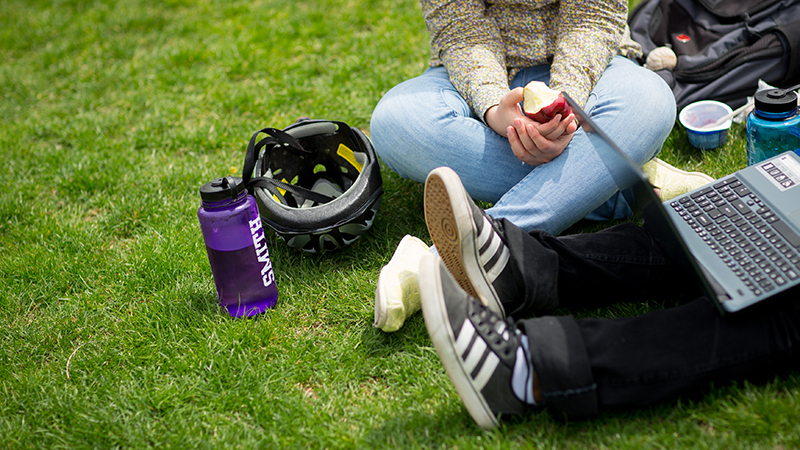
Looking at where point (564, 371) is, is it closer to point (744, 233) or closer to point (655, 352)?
point (655, 352)

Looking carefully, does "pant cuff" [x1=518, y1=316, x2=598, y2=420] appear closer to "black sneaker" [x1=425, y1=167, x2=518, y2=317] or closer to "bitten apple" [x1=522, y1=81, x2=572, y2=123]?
"black sneaker" [x1=425, y1=167, x2=518, y2=317]

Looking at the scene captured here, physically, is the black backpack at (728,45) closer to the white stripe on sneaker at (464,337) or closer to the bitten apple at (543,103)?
the bitten apple at (543,103)

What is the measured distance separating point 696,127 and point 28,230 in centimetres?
310

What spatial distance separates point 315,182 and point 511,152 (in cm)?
96

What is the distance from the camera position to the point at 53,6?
18.3ft

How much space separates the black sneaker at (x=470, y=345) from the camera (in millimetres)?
1417

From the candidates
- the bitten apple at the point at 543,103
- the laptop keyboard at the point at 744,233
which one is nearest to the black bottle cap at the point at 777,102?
A: the laptop keyboard at the point at 744,233

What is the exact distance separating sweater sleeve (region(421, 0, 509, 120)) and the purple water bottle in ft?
2.96

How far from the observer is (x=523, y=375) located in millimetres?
1470

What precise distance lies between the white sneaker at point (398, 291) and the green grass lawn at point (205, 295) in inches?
2.7

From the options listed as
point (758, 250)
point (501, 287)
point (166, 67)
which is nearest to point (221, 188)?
point (501, 287)

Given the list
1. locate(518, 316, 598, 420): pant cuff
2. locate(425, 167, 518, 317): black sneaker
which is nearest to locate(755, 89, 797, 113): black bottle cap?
locate(425, 167, 518, 317): black sneaker

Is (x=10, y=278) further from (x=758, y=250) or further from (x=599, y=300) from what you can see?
(x=758, y=250)

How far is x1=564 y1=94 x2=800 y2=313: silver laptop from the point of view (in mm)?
1450
